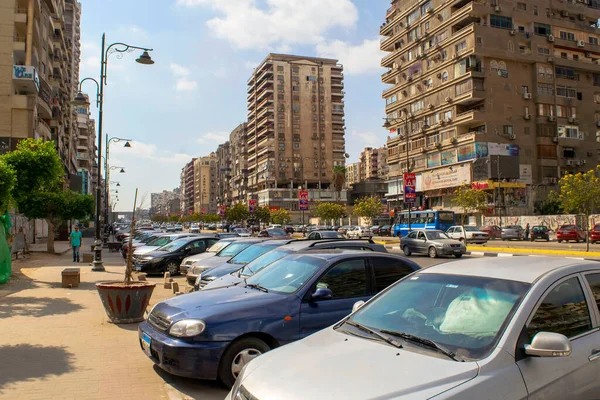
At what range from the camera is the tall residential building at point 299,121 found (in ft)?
362

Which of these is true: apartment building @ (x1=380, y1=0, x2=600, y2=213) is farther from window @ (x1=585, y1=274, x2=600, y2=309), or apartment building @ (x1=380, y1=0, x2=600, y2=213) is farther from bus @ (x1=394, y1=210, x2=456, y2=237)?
window @ (x1=585, y1=274, x2=600, y2=309)

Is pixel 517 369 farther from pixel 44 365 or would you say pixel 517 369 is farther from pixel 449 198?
pixel 449 198

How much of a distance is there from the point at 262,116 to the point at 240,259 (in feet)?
345

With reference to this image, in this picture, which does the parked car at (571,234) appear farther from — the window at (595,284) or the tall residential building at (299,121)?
the tall residential building at (299,121)

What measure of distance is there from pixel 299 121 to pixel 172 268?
319 ft

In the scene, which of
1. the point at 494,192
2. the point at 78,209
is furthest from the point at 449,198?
the point at 78,209

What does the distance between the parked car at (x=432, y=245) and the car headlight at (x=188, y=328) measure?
21.8m

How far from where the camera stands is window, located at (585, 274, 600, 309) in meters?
3.65

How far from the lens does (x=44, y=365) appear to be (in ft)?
19.6

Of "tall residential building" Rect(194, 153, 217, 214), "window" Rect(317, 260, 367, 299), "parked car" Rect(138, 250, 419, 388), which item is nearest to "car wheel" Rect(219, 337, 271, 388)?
"parked car" Rect(138, 250, 419, 388)

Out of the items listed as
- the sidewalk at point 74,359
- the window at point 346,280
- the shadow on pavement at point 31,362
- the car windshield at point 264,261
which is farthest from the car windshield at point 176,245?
the window at point 346,280

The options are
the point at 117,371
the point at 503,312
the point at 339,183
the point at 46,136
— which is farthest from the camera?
the point at 339,183

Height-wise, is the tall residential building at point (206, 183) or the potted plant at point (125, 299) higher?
the tall residential building at point (206, 183)

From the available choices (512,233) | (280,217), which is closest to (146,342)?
(512,233)
